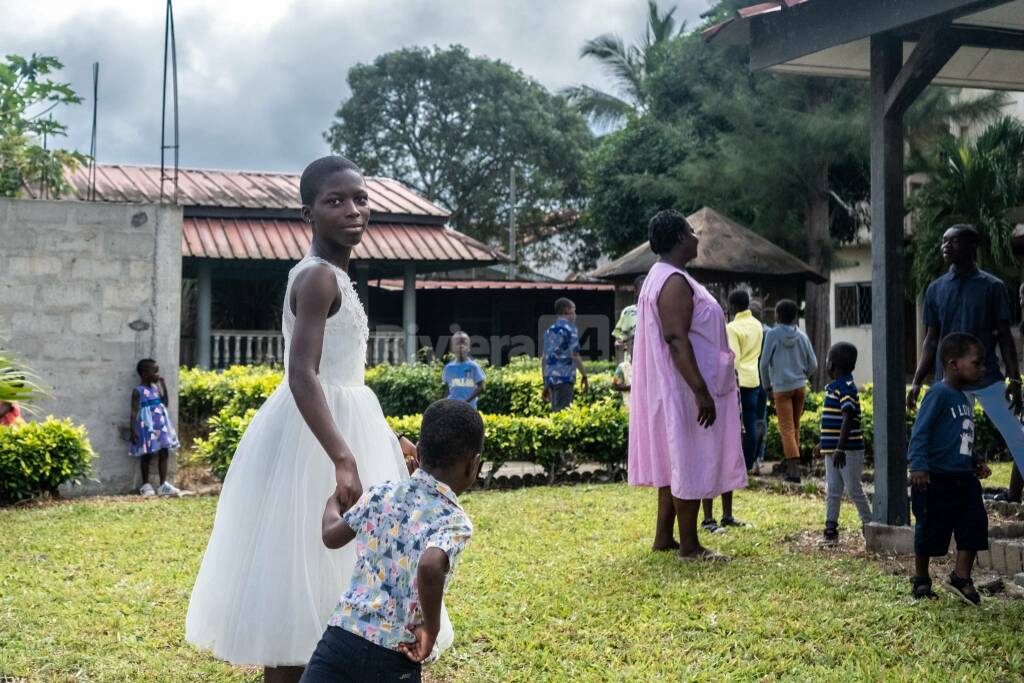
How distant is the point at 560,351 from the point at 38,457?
5.17 meters

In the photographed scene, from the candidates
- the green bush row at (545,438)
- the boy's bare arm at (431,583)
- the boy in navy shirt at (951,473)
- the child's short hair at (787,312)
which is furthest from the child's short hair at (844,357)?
the boy's bare arm at (431,583)

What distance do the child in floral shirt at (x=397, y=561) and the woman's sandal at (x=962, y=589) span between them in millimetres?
3196

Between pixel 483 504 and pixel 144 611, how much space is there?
3785 millimetres

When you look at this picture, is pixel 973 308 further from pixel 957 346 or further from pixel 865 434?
pixel 865 434

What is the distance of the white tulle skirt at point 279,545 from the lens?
3.29 m

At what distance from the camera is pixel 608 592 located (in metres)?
5.56

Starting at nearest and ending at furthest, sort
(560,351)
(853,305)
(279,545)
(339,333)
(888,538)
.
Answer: (279,545) < (339,333) < (888,538) < (560,351) < (853,305)

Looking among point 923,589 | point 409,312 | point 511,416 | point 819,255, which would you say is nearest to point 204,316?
point 409,312

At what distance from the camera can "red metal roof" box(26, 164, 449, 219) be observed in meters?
18.4

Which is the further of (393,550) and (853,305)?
(853,305)

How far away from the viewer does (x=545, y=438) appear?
10.4m

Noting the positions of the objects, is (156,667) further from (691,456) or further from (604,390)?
(604,390)

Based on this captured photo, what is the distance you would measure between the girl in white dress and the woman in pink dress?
2.75 metres

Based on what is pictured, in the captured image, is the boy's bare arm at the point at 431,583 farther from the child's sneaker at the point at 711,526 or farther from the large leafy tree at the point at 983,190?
the large leafy tree at the point at 983,190
